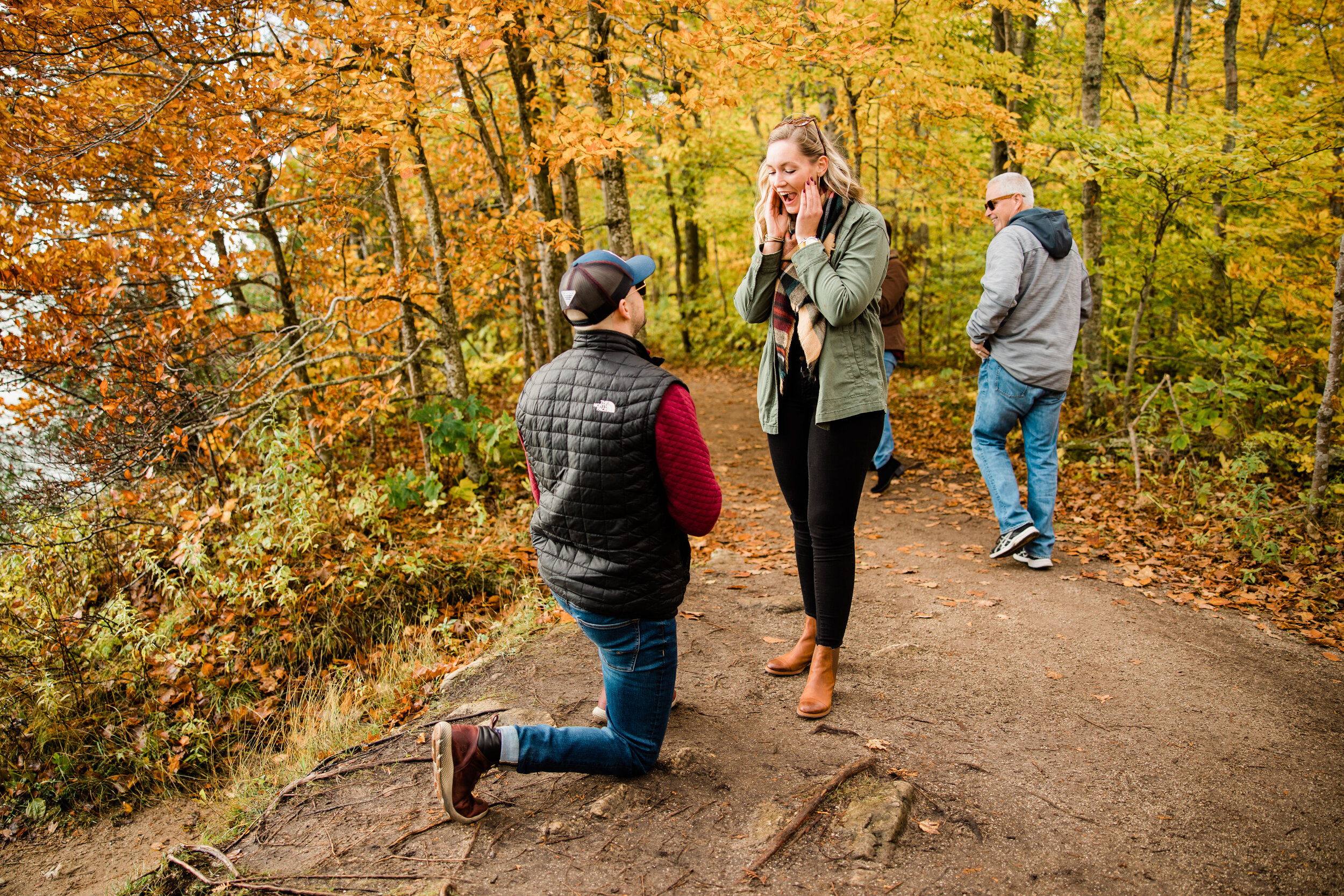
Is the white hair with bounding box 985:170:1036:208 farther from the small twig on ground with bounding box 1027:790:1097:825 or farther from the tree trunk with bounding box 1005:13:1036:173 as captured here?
the tree trunk with bounding box 1005:13:1036:173

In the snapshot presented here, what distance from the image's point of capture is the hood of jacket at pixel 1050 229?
4.42 meters

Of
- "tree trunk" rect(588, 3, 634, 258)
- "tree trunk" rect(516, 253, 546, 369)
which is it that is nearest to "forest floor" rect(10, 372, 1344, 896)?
"tree trunk" rect(588, 3, 634, 258)

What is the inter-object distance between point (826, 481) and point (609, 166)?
5.51 meters

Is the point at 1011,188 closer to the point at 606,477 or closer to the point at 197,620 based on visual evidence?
the point at 606,477

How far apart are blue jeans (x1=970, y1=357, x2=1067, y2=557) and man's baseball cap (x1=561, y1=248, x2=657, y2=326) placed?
10.2ft

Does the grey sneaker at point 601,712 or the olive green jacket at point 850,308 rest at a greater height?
the olive green jacket at point 850,308

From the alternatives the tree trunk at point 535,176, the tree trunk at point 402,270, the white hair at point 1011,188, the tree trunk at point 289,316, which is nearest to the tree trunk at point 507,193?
the tree trunk at point 535,176

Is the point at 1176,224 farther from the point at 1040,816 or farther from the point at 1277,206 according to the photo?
the point at 1040,816

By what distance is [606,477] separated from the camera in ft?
7.80

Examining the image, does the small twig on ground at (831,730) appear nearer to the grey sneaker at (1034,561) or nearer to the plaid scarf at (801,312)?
the plaid scarf at (801,312)

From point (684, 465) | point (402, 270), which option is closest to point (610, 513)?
point (684, 465)

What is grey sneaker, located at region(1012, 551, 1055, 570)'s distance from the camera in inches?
188

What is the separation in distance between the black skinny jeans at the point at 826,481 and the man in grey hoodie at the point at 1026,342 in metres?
2.13

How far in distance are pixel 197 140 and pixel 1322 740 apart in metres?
7.82
